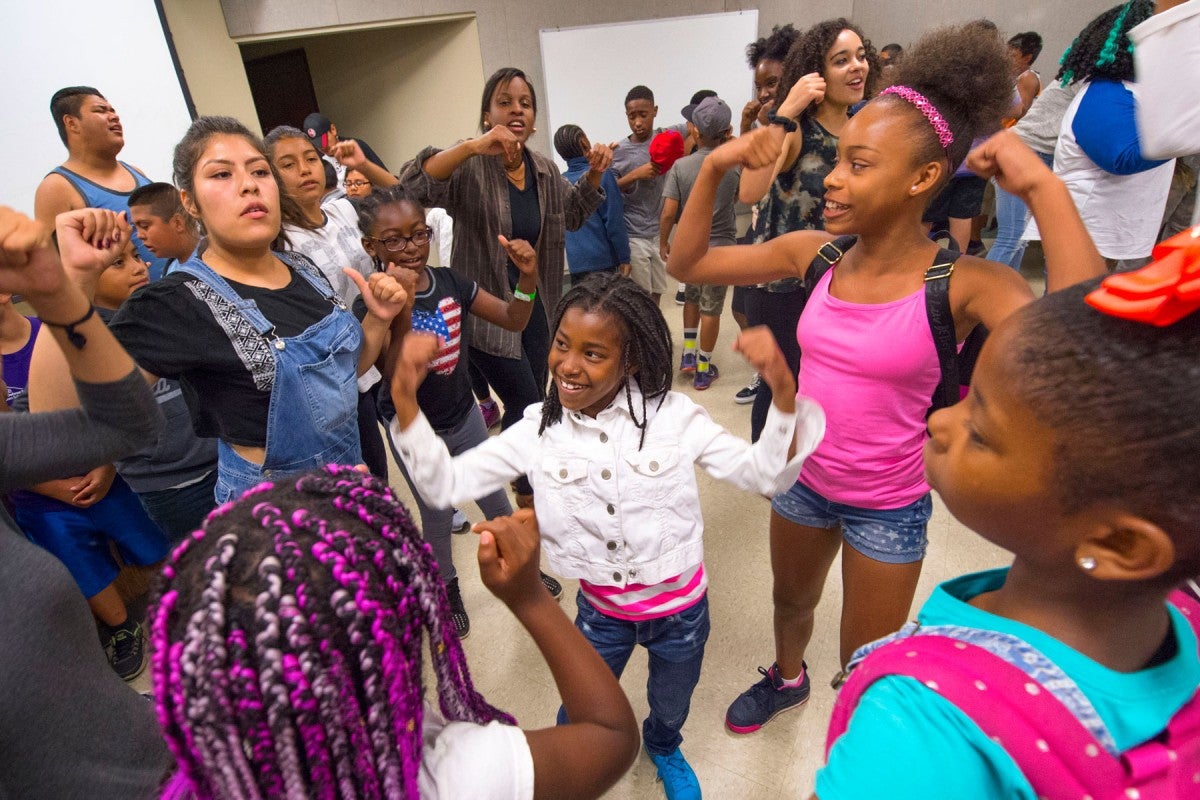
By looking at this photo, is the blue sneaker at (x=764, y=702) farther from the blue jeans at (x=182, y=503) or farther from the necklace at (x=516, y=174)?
the necklace at (x=516, y=174)

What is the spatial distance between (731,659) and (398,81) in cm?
636

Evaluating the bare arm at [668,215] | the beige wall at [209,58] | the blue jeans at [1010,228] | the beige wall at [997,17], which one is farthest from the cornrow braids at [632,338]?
the beige wall at [997,17]

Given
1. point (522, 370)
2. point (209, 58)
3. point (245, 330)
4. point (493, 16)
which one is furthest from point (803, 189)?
point (209, 58)

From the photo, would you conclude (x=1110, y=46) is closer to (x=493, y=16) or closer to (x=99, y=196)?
(x=99, y=196)

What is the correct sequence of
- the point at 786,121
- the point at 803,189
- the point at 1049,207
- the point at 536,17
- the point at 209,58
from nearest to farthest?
the point at 1049,207 < the point at 786,121 < the point at 803,189 < the point at 209,58 < the point at 536,17

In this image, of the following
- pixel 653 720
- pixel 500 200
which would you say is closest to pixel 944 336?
pixel 653 720

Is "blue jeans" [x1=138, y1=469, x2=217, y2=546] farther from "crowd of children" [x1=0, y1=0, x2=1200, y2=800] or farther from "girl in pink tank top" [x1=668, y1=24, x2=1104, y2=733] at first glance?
"girl in pink tank top" [x1=668, y1=24, x2=1104, y2=733]

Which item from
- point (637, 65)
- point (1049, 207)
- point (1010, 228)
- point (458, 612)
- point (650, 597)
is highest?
point (637, 65)

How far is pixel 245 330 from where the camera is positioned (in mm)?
1238

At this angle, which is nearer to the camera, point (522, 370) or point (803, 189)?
point (803, 189)

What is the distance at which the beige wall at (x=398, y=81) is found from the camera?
5.54 m

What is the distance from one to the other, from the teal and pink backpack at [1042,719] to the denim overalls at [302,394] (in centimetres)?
116

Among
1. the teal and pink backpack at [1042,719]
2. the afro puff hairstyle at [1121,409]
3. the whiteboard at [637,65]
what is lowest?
the teal and pink backpack at [1042,719]

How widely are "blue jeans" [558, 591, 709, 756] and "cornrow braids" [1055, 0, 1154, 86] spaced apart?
73.7 inches
